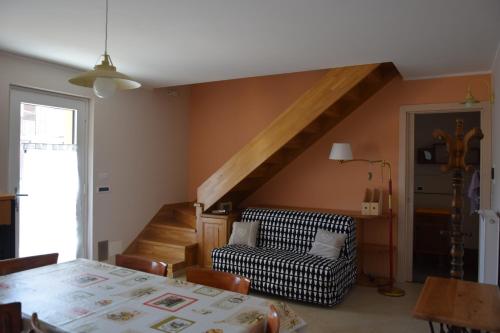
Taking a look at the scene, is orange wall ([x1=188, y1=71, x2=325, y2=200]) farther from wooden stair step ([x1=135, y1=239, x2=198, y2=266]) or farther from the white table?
the white table

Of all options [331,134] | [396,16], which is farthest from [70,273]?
[331,134]

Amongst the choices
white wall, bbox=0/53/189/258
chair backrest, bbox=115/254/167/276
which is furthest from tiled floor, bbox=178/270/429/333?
white wall, bbox=0/53/189/258

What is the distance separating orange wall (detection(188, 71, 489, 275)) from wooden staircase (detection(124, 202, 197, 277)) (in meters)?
0.65

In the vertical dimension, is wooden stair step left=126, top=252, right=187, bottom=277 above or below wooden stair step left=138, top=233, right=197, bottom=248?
below

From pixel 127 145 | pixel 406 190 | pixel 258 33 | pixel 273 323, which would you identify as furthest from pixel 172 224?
pixel 273 323

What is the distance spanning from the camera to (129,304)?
194cm

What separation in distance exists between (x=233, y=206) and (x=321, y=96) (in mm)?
2227

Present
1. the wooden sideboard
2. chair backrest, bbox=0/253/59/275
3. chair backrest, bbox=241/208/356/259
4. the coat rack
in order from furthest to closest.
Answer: chair backrest, bbox=241/208/356/259 → the wooden sideboard → chair backrest, bbox=0/253/59/275 → the coat rack

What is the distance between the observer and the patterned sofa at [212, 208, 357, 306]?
12.9 ft

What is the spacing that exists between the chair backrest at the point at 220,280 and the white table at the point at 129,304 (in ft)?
0.50

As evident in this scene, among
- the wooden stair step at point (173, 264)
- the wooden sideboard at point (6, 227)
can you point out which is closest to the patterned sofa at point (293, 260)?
the wooden stair step at point (173, 264)

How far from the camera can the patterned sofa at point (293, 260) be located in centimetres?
394

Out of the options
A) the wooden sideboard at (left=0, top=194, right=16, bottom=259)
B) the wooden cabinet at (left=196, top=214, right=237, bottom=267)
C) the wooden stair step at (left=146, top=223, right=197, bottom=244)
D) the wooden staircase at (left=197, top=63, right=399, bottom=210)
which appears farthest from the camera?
the wooden stair step at (left=146, top=223, right=197, bottom=244)

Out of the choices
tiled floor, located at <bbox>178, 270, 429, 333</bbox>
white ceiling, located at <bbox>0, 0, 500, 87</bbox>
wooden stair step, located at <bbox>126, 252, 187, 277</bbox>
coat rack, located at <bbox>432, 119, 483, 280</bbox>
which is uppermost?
white ceiling, located at <bbox>0, 0, 500, 87</bbox>
